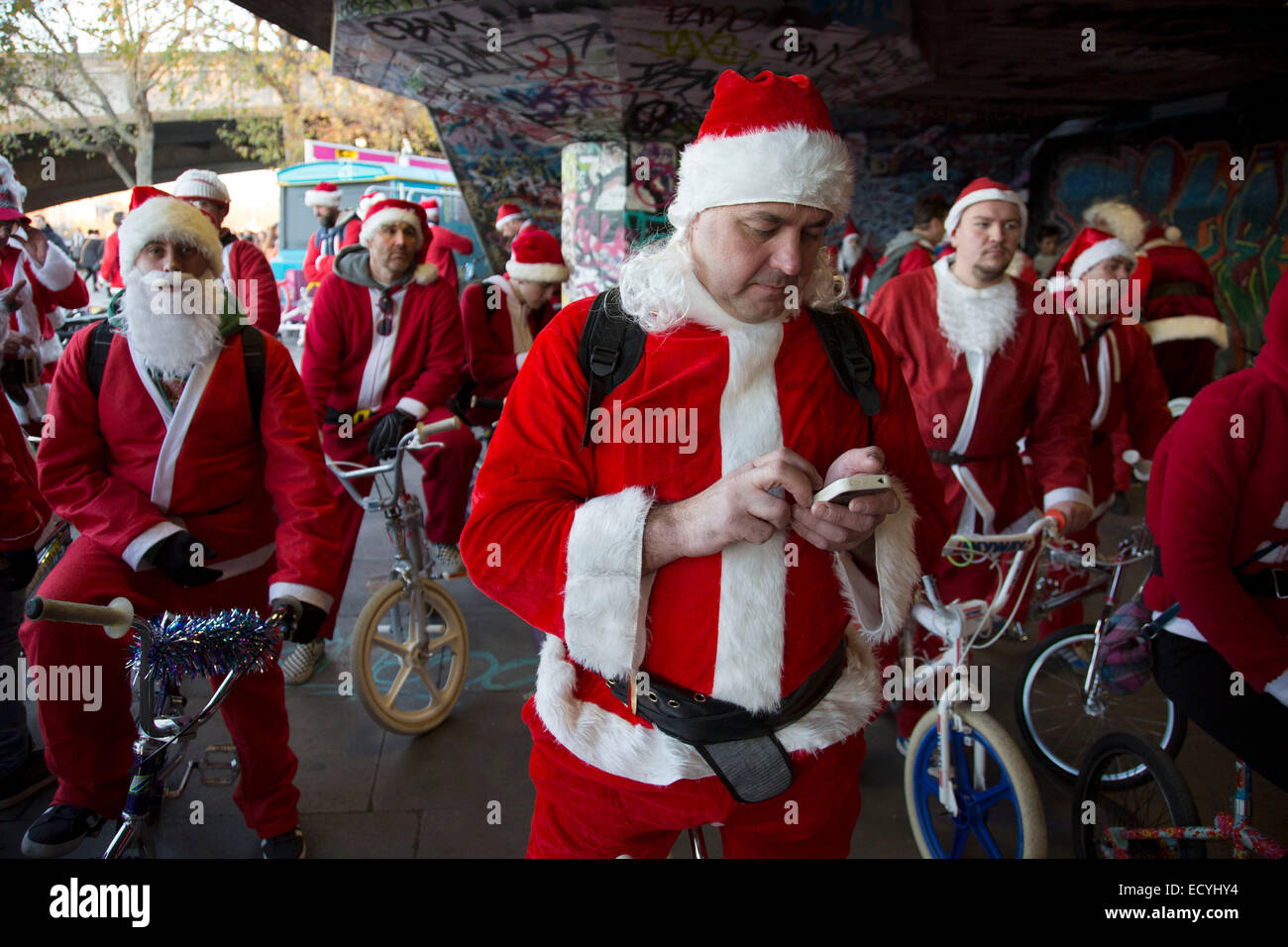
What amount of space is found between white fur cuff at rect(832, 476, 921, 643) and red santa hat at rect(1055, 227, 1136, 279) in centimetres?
358

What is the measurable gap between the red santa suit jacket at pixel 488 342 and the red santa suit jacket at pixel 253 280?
1286mm

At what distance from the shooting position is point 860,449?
1465 mm

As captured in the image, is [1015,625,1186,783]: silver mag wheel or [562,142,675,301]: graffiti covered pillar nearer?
[1015,625,1186,783]: silver mag wheel

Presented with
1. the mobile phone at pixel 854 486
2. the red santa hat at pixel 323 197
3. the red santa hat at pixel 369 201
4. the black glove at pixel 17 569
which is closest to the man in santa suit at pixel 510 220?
the red santa hat at pixel 323 197

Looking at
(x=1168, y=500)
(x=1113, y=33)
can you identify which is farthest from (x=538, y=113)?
(x=1168, y=500)

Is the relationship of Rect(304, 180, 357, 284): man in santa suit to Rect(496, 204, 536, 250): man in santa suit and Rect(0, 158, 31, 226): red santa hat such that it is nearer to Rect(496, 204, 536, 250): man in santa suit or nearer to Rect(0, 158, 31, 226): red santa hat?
Rect(496, 204, 536, 250): man in santa suit

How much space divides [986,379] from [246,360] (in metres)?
2.65

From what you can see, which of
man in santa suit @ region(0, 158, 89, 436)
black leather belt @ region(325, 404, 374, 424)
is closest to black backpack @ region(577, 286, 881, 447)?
black leather belt @ region(325, 404, 374, 424)

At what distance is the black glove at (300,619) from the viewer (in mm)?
2262

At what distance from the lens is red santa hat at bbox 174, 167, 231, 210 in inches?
224

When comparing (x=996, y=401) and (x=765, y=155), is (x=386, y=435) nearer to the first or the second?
(x=996, y=401)

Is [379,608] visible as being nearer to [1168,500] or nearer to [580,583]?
[580,583]

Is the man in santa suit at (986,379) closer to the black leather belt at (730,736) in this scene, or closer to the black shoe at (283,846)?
the black leather belt at (730,736)

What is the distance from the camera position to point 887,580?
167 cm
